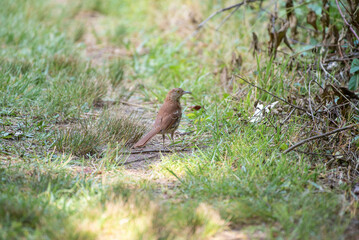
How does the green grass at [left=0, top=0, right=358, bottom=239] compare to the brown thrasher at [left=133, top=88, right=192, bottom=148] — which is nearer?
the green grass at [left=0, top=0, right=358, bottom=239]

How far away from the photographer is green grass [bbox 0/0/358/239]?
3.20 meters

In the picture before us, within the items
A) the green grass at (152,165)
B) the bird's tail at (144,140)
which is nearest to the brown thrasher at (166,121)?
the bird's tail at (144,140)

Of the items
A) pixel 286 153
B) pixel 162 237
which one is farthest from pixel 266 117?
pixel 162 237

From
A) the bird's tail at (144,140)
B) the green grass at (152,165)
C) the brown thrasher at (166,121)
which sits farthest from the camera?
the brown thrasher at (166,121)

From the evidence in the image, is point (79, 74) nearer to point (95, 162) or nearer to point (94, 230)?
point (95, 162)

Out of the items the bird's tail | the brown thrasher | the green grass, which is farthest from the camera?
the brown thrasher

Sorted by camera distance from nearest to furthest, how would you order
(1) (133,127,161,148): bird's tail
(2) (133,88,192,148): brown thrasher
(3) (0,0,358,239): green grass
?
1. (3) (0,0,358,239): green grass
2. (1) (133,127,161,148): bird's tail
3. (2) (133,88,192,148): brown thrasher

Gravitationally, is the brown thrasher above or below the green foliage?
below

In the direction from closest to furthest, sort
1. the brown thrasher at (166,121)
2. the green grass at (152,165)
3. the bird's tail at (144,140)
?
the green grass at (152,165), the bird's tail at (144,140), the brown thrasher at (166,121)

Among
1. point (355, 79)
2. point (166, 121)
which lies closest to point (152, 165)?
point (166, 121)

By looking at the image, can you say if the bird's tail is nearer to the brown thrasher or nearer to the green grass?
the brown thrasher

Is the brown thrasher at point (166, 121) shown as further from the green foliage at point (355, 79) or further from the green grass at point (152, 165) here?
the green foliage at point (355, 79)

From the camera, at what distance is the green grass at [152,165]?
3.20 meters

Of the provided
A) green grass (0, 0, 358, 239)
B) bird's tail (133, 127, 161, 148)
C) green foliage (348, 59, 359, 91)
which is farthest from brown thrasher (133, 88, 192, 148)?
green foliage (348, 59, 359, 91)
